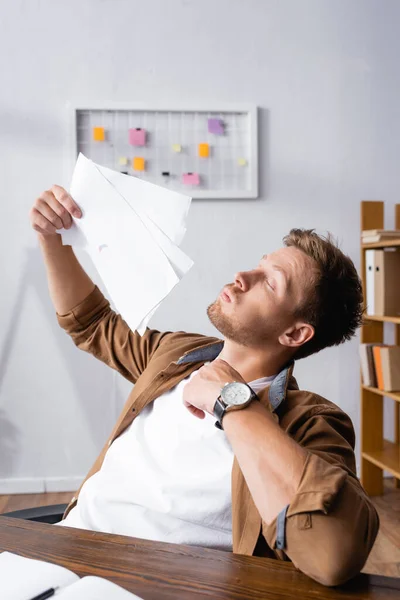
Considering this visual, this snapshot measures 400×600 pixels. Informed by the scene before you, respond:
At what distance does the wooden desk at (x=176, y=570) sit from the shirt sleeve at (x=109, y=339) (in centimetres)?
73

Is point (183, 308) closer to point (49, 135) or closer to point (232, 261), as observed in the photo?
point (232, 261)

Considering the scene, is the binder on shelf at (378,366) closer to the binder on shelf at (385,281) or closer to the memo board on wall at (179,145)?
the binder on shelf at (385,281)

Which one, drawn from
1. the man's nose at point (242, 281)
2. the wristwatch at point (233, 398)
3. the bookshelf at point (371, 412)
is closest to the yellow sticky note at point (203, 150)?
the bookshelf at point (371, 412)

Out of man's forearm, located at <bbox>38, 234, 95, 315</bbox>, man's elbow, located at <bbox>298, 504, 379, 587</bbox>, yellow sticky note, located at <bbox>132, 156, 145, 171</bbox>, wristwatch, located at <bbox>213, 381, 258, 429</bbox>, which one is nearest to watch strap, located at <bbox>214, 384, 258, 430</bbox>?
wristwatch, located at <bbox>213, 381, 258, 429</bbox>

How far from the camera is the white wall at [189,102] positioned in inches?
124

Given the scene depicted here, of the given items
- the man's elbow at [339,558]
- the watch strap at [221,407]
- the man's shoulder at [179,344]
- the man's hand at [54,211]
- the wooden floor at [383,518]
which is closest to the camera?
the man's elbow at [339,558]

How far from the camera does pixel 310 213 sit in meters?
3.32

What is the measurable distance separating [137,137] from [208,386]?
231 centimetres

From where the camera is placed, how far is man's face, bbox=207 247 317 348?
1.38m

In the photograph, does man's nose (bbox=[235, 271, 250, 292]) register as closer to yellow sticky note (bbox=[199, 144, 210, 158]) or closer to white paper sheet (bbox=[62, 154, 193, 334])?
white paper sheet (bbox=[62, 154, 193, 334])

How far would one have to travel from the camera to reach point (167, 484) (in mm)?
1243

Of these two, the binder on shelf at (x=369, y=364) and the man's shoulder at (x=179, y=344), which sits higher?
the man's shoulder at (x=179, y=344)

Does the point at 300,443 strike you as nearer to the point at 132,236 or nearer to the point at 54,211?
the point at 132,236

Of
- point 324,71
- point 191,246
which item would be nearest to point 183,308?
point 191,246
